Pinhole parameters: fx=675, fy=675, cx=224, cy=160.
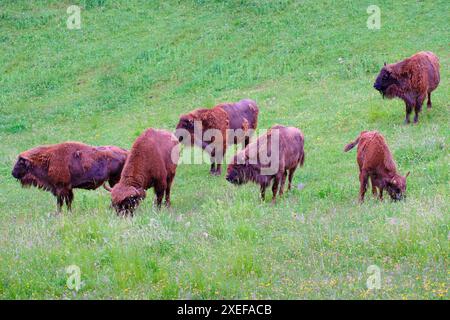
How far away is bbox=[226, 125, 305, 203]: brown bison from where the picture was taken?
13.2 m

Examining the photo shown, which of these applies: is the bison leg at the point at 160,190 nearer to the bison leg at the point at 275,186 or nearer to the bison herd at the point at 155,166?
the bison herd at the point at 155,166

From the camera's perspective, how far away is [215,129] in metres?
17.3

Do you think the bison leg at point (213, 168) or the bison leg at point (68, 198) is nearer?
the bison leg at point (68, 198)

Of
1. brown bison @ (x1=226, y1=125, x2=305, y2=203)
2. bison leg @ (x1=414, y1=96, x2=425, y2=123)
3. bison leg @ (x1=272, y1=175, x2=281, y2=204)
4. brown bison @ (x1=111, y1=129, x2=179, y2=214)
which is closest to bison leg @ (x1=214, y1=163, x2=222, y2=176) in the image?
brown bison @ (x1=111, y1=129, x2=179, y2=214)

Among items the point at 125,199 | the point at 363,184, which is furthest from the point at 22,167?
the point at 363,184

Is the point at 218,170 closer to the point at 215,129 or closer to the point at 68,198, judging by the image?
the point at 215,129

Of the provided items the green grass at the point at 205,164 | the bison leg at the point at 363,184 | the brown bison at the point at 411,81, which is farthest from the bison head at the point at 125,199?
the brown bison at the point at 411,81

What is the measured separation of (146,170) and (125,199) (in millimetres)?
1181

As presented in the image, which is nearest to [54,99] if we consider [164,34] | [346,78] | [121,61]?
[121,61]

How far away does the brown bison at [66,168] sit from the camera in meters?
13.8

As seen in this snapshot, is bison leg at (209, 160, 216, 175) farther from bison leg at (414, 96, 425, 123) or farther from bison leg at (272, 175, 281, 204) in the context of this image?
bison leg at (414, 96, 425, 123)

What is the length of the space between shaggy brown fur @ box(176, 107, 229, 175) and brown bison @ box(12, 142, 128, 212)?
2977mm

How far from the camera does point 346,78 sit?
2473cm

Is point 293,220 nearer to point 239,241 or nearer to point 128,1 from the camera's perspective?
point 239,241
